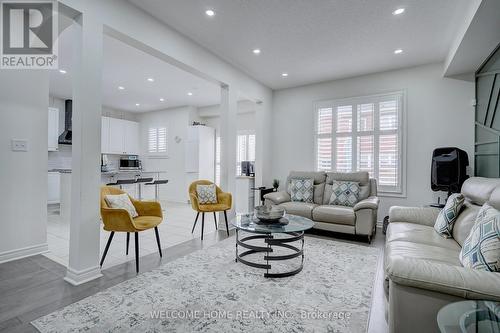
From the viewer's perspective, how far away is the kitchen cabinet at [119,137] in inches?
287

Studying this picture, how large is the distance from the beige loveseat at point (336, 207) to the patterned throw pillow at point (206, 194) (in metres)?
0.97

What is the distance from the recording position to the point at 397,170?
448 centimetres

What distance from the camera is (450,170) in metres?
3.52

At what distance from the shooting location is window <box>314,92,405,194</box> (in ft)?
14.8

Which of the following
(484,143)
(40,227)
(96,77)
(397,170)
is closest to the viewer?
(96,77)

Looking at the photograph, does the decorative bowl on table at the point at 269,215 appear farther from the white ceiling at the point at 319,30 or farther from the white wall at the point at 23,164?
the white wall at the point at 23,164

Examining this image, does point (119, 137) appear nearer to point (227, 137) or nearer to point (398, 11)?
point (227, 137)

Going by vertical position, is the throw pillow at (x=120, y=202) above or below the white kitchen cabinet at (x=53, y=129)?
below

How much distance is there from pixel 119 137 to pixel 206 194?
16.9 ft

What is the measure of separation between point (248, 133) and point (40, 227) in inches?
193

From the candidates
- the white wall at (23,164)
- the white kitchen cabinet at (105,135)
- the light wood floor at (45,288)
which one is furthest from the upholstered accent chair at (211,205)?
the white kitchen cabinet at (105,135)

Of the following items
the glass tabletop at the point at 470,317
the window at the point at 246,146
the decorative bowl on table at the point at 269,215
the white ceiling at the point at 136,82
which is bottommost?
the glass tabletop at the point at 470,317

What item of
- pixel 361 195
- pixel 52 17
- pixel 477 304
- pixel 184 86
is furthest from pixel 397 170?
pixel 52 17

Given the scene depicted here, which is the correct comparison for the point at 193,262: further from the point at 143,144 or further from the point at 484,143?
the point at 143,144
